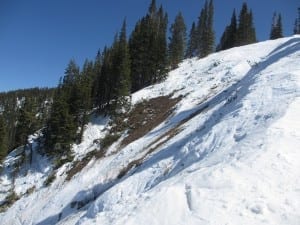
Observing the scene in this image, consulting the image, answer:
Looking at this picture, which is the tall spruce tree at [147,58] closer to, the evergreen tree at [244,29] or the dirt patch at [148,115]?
the dirt patch at [148,115]

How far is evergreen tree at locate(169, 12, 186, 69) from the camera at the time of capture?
70312mm

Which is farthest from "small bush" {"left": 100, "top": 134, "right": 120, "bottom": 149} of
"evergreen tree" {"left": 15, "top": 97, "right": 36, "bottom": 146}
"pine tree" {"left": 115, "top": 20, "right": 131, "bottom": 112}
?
"evergreen tree" {"left": 15, "top": 97, "right": 36, "bottom": 146}

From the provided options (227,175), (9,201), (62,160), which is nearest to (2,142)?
(62,160)

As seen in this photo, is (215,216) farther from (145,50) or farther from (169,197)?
(145,50)

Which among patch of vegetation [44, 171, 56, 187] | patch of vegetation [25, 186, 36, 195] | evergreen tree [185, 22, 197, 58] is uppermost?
evergreen tree [185, 22, 197, 58]

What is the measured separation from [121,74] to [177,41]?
33.4 metres

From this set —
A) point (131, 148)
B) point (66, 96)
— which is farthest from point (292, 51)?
point (66, 96)

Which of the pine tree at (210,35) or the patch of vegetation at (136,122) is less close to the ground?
the pine tree at (210,35)

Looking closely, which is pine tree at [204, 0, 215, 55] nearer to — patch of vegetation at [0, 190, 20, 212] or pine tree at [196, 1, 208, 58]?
pine tree at [196, 1, 208, 58]

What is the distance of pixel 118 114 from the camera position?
43.6m

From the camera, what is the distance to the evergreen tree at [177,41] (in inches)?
2768

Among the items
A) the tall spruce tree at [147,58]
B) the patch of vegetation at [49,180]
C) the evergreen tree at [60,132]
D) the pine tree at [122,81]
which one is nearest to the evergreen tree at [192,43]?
the tall spruce tree at [147,58]

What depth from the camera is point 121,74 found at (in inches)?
1866

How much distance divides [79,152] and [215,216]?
105ft
